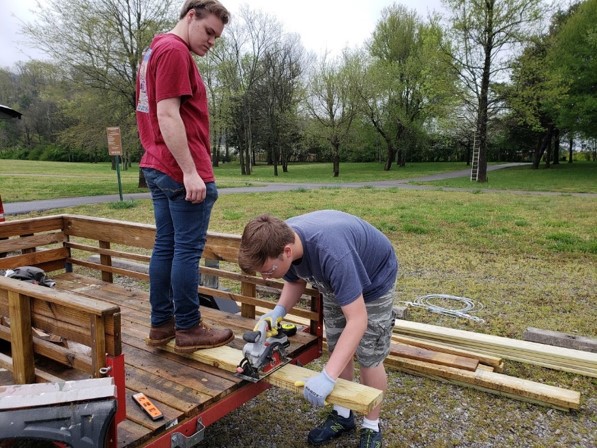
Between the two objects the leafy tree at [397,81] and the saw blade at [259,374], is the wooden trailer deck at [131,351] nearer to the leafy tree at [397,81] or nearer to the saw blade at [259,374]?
the saw blade at [259,374]

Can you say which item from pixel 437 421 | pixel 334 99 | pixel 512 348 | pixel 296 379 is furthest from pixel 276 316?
pixel 334 99

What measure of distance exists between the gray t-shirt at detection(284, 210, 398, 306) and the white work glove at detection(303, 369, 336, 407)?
37 centimetres

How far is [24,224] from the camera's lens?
176 inches

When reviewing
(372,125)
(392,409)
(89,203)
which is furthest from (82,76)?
(372,125)

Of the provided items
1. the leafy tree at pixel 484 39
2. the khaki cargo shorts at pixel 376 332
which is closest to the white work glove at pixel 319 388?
the khaki cargo shorts at pixel 376 332

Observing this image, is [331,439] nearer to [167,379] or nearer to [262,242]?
[167,379]

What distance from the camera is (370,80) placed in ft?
105

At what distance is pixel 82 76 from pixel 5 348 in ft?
61.4

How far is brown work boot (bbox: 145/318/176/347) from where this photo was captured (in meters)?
2.88

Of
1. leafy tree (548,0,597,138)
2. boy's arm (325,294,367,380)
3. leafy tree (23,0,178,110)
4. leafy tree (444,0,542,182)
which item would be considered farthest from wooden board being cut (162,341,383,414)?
leafy tree (548,0,597,138)

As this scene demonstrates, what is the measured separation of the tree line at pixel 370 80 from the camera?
1912 cm

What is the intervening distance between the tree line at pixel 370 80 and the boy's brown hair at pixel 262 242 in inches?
755

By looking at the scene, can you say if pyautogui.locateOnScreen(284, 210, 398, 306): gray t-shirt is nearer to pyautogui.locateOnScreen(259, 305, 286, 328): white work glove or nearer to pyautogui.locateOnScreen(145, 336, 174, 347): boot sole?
pyautogui.locateOnScreen(259, 305, 286, 328): white work glove

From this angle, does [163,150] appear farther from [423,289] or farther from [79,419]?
[423,289]
